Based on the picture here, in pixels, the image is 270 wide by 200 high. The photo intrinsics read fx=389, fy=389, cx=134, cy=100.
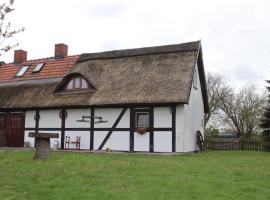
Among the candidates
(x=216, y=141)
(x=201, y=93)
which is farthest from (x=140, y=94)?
(x=216, y=141)

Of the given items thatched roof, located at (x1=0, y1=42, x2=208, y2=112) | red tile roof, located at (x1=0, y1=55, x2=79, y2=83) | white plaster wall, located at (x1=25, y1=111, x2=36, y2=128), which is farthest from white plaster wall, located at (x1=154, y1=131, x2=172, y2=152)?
red tile roof, located at (x1=0, y1=55, x2=79, y2=83)

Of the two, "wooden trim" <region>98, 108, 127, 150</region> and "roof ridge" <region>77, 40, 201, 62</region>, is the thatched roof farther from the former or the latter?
"wooden trim" <region>98, 108, 127, 150</region>

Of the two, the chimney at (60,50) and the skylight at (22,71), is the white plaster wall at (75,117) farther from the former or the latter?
the chimney at (60,50)

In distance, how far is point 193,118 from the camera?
19.5 meters

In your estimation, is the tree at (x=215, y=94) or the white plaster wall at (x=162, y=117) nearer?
the white plaster wall at (x=162, y=117)

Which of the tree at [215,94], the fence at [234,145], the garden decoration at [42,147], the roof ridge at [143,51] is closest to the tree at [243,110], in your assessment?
the tree at [215,94]

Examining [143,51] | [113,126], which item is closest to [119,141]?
[113,126]

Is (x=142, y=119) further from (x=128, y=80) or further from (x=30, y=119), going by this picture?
(x=30, y=119)

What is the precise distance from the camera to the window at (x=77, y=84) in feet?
65.2

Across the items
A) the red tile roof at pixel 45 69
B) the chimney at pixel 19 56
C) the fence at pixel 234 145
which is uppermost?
the chimney at pixel 19 56

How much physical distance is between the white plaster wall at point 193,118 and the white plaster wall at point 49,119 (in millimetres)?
6524

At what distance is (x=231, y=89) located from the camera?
42.3 m

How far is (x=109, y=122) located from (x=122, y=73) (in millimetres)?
2718

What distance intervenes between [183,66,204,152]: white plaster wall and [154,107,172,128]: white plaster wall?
91 cm
